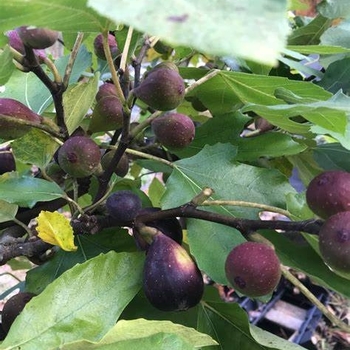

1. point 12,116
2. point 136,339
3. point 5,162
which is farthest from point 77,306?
point 5,162

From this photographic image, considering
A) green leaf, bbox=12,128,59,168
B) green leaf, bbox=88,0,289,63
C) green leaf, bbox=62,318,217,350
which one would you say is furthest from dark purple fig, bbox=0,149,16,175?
green leaf, bbox=88,0,289,63

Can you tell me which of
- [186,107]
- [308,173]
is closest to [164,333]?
[308,173]

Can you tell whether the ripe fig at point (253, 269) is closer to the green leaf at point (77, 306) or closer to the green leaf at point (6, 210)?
the green leaf at point (77, 306)

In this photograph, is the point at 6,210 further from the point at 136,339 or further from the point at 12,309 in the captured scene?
the point at 136,339

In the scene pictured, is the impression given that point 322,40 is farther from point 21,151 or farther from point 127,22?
point 127,22

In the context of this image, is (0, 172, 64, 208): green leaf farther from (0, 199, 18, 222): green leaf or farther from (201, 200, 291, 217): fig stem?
(201, 200, 291, 217): fig stem

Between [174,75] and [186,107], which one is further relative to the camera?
[186,107]
